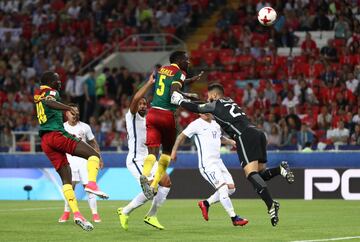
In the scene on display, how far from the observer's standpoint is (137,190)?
25250 mm

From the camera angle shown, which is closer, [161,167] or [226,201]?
[161,167]

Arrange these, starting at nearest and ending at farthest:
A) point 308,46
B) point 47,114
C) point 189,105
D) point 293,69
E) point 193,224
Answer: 1. point 189,105
2. point 47,114
3. point 193,224
4. point 293,69
5. point 308,46

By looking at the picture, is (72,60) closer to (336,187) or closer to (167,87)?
(336,187)

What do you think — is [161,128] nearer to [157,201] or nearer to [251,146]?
[157,201]

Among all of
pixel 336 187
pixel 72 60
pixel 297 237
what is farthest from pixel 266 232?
pixel 72 60

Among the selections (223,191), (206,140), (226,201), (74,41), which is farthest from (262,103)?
(226,201)

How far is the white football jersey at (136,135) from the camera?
16.8 meters

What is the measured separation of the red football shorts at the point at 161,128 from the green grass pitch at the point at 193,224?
1.32 m

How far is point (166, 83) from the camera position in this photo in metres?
Answer: 14.5

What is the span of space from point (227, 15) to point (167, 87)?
1857cm

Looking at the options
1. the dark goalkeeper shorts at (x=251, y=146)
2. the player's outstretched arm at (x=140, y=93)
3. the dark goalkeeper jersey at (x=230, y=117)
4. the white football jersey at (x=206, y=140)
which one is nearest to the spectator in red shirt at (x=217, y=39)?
the white football jersey at (x=206, y=140)

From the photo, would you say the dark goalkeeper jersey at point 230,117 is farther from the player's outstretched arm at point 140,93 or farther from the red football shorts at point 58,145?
the red football shorts at point 58,145

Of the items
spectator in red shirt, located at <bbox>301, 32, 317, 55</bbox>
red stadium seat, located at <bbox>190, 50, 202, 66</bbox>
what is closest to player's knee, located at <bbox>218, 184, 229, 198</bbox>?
spectator in red shirt, located at <bbox>301, 32, 317, 55</bbox>

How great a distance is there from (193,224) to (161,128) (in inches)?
78.7
